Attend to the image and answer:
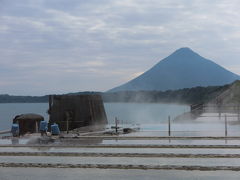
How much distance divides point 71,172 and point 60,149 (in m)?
7.58

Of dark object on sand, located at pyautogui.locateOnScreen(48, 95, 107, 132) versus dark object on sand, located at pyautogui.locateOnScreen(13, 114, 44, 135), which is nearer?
dark object on sand, located at pyautogui.locateOnScreen(13, 114, 44, 135)

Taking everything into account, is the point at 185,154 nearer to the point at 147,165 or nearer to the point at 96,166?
the point at 147,165

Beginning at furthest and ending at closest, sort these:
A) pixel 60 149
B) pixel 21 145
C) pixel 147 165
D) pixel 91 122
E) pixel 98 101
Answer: pixel 98 101 < pixel 91 122 < pixel 21 145 < pixel 60 149 < pixel 147 165

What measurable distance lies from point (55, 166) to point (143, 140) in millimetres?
11318

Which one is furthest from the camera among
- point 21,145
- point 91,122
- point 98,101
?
point 98,101

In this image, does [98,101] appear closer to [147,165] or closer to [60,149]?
[60,149]

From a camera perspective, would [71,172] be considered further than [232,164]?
No

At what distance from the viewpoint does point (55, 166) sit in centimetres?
1864

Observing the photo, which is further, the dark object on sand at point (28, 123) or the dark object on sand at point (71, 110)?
the dark object on sand at point (71, 110)

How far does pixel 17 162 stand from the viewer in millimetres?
20391

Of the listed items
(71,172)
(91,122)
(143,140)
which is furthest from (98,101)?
(71,172)

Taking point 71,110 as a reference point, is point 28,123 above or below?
below

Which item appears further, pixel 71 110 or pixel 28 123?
pixel 71 110

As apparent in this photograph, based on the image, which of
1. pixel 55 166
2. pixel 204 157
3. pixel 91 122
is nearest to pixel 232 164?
pixel 204 157
